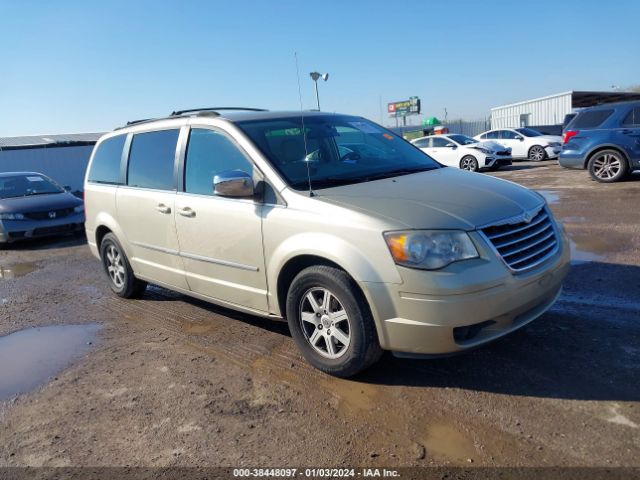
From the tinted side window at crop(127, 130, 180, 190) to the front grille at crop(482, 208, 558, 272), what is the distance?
2803mm

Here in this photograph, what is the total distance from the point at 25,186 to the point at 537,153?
59.8 feet

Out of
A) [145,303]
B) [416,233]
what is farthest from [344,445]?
[145,303]

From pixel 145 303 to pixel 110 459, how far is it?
2961 millimetres

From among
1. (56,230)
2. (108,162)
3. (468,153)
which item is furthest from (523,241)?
(468,153)

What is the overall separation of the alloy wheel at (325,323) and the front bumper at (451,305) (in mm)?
320

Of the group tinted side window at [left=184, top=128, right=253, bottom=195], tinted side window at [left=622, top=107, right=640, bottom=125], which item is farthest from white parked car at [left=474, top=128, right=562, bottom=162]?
tinted side window at [left=184, top=128, right=253, bottom=195]

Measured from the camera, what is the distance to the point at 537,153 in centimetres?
2131

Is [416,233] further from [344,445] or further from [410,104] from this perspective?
[410,104]

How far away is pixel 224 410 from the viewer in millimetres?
3400

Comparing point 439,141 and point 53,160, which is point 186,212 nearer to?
point 439,141

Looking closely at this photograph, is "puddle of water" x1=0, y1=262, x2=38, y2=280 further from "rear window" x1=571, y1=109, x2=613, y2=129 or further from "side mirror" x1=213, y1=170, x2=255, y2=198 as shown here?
"rear window" x1=571, y1=109, x2=613, y2=129

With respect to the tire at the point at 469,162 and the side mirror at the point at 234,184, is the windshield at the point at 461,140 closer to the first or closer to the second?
the tire at the point at 469,162

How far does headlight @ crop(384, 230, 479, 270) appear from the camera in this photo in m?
3.08

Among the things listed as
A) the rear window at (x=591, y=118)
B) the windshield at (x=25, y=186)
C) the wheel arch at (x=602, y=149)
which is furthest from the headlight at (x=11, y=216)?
the rear window at (x=591, y=118)
